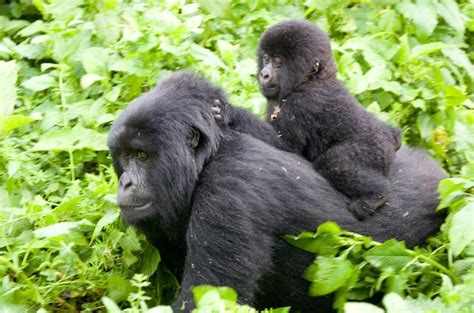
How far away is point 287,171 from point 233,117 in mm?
424

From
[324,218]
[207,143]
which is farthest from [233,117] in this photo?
[324,218]

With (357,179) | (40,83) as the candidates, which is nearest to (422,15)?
(357,179)

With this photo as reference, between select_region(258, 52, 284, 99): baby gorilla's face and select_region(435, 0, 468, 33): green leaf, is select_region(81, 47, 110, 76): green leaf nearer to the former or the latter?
select_region(258, 52, 284, 99): baby gorilla's face

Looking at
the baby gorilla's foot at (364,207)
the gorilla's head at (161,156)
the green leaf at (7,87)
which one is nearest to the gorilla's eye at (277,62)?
the gorilla's head at (161,156)

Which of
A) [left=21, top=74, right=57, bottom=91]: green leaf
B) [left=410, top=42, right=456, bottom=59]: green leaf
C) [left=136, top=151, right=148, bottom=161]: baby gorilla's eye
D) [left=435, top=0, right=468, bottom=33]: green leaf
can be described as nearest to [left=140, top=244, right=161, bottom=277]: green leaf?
[left=136, top=151, right=148, bottom=161]: baby gorilla's eye

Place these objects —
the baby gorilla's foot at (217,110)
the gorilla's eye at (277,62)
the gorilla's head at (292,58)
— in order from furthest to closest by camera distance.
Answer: the gorilla's eye at (277,62) → the gorilla's head at (292,58) → the baby gorilla's foot at (217,110)

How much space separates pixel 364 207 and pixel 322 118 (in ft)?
1.66

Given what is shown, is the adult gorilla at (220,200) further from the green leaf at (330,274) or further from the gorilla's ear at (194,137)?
the green leaf at (330,274)

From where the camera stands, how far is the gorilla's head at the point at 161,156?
4.25 meters

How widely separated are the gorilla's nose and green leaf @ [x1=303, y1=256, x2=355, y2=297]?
121 centimetres

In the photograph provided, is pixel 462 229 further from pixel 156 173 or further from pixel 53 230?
pixel 53 230

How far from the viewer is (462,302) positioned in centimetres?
353

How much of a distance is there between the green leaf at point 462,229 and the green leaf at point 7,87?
8.64 feet

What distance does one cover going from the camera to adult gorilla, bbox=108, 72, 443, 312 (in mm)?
4146
